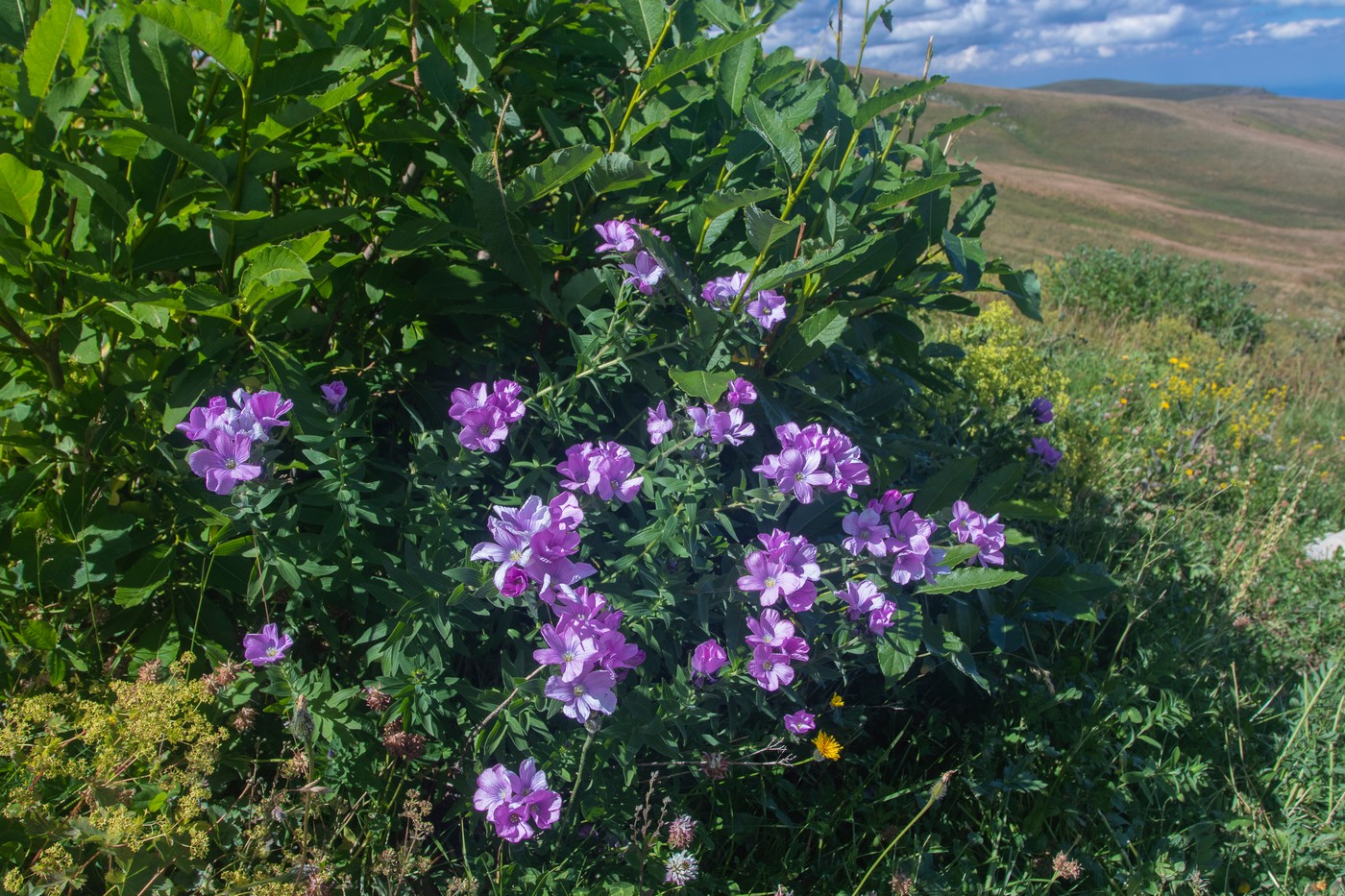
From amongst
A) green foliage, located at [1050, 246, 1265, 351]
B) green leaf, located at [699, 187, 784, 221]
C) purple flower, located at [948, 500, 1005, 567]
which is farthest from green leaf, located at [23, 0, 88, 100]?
green foliage, located at [1050, 246, 1265, 351]

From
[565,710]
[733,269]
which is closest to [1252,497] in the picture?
[733,269]

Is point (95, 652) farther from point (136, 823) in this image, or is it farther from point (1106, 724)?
point (1106, 724)

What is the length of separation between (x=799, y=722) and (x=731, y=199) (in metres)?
1.17

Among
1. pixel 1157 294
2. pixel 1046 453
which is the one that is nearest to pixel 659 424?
pixel 1046 453

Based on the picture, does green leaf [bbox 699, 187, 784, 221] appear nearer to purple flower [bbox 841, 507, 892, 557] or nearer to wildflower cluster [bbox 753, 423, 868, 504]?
wildflower cluster [bbox 753, 423, 868, 504]

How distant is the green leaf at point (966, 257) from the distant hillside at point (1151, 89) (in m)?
145

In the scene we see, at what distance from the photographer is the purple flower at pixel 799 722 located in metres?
1.94

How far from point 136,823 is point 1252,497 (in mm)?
4999

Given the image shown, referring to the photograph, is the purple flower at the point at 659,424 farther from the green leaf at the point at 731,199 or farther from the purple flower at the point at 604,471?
the green leaf at the point at 731,199

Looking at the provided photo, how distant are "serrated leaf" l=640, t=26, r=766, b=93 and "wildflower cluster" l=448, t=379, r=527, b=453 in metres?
0.69

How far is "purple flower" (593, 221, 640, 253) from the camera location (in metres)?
1.79

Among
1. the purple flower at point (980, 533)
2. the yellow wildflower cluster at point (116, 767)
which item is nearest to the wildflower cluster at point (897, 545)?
the purple flower at point (980, 533)

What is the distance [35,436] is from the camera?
1.72 m

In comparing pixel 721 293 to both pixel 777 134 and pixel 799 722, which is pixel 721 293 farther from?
pixel 799 722
